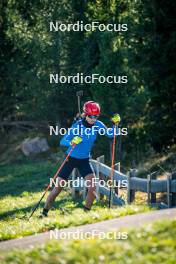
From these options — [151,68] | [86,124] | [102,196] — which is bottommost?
[102,196]

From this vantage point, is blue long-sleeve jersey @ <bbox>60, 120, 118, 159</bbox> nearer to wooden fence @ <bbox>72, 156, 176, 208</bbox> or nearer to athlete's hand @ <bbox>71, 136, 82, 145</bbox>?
athlete's hand @ <bbox>71, 136, 82, 145</bbox>

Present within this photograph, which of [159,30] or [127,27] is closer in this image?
[159,30]

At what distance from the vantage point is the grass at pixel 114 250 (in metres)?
7.62

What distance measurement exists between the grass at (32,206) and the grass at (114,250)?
7.56 ft

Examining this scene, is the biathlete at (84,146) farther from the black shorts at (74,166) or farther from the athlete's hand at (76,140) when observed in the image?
the athlete's hand at (76,140)

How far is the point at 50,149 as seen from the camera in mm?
32219

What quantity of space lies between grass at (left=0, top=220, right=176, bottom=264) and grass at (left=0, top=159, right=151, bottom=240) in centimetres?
230

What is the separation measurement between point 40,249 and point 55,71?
22.4 m

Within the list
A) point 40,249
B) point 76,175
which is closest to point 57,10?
point 76,175

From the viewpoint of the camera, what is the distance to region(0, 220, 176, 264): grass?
25.0 feet

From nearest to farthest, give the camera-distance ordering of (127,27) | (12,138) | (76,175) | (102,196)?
(102,196) < (76,175) < (127,27) < (12,138)

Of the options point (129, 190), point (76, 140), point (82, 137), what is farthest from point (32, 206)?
point (76, 140)

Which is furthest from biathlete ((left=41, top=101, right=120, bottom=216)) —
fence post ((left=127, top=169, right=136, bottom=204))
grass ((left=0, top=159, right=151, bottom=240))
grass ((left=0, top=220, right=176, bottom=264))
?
grass ((left=0, top=220, right=176, bottom=264))

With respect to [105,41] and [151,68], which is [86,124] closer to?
[151,68]
